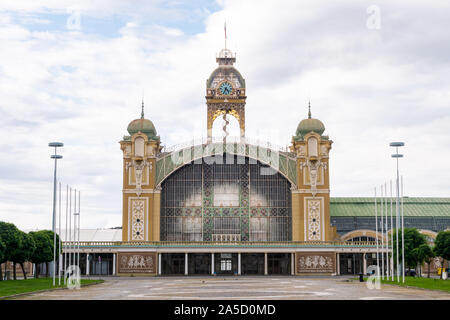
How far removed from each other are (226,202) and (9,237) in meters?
46.0

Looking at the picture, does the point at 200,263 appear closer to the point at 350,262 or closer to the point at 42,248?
the point at 350,262

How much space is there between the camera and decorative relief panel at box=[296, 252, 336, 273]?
4306 inches

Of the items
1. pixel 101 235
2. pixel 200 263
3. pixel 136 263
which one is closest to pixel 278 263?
pixel 200 263

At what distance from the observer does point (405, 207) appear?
5384 inches

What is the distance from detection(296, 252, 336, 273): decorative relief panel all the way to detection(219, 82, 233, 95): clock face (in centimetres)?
3605

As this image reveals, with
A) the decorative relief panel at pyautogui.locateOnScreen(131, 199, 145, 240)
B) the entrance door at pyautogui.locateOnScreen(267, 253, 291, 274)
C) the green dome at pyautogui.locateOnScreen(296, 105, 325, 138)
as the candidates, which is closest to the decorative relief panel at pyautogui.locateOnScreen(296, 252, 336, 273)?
the entrance door at pyautogui.locateOnScreen(267, 253, 291, 274)

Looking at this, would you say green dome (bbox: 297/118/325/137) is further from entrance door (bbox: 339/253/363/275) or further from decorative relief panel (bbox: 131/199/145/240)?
decorative relief panel (bbox: 131/199/145/240)

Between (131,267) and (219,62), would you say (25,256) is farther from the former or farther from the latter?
(219,62)

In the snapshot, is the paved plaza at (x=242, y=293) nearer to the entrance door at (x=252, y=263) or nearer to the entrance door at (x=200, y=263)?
the entrance door at (x=200, y=263)

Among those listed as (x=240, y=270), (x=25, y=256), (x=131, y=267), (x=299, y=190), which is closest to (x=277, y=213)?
(x=299, y=190)

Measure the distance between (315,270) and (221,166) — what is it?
80.4 feet

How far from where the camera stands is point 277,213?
11806cm

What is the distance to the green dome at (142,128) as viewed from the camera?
393 feet

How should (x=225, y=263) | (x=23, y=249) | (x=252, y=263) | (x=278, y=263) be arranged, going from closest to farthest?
(x=23, y=249)
(x=225, y=263)
(x=278, y=263)
(x=252, y=263)
